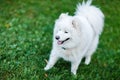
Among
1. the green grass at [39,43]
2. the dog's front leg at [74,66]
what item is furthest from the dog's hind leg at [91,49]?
the dog's front leg at [74,66]

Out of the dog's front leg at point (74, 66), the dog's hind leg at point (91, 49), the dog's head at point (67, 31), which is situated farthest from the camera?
the dog's hind leg at point (91, 49)

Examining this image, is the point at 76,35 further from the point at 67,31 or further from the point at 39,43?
the point at 39,43

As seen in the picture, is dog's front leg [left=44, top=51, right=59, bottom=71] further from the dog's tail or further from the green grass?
the dog's tail

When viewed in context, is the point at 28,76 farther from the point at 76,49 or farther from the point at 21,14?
the point at 21,14

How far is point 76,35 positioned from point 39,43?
5.61 feet

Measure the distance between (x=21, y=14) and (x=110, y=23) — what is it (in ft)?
7.09

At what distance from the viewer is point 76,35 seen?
5.07 m

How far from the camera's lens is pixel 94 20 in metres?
5.76

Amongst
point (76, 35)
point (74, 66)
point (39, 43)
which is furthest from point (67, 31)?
point (39, 43)

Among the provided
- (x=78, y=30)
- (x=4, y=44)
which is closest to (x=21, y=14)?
(x=4, y=44)

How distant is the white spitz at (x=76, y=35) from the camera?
→ 502 cm

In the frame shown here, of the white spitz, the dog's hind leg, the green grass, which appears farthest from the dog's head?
the dog's hind leg

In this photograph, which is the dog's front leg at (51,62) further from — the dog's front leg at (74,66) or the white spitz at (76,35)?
the dog's front leg at (74,66)

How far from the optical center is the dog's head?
4.97m
